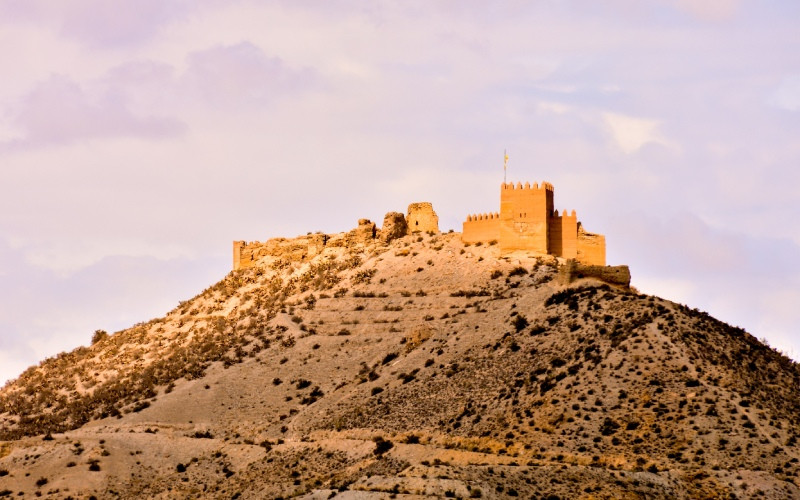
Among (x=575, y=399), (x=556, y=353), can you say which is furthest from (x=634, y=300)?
(x=575, y=399)

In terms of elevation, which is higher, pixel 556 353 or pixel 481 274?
pixel 481 274

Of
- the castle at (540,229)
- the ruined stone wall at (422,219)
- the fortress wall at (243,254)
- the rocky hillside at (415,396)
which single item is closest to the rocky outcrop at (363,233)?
the rocky hillside at (415,396)

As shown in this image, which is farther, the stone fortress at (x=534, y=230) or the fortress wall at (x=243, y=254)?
the fortress wall at (x=243, y=254)

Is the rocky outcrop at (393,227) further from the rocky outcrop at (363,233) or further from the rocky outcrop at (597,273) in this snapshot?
the rocky outcrop at (597,273)

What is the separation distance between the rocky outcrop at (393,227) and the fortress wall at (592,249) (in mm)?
14153

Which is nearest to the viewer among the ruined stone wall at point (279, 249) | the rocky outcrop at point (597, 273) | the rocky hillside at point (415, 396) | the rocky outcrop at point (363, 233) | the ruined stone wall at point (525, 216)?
the rocky hillside at point (415, 396)

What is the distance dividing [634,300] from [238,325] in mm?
28736

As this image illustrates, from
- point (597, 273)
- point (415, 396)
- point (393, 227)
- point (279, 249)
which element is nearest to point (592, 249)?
point (597, 273)

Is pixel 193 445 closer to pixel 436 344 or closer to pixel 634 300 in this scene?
pixel 436 344

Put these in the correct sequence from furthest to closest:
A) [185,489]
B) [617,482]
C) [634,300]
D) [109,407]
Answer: [109,407] → [634,300] → [185,489] → [617,482]

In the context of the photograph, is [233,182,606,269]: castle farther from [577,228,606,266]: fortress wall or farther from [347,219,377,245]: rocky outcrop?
[347,219,377,245]: rocky outcrop

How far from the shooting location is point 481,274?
85750 mm

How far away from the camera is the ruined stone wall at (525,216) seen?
8594 cm

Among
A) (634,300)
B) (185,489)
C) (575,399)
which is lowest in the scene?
(185,489)
